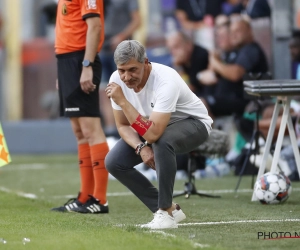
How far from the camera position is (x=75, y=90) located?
748cm

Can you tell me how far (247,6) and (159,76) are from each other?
22.6ft

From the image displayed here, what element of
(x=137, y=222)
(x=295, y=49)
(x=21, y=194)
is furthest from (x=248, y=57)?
(x=137, y=222)

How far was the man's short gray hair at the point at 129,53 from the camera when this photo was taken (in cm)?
604

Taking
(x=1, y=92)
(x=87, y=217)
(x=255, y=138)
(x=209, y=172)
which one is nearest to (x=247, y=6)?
(x=209, y=172)

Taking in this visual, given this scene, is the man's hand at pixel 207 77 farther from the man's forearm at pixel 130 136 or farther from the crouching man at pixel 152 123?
the man's forearm at pixel 130 136

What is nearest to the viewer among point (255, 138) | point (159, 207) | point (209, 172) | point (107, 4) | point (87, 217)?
point (159, 207)

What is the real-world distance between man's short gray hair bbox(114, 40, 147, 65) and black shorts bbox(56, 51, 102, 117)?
1.40m

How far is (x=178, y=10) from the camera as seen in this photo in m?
14.0

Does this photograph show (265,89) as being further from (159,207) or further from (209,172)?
(209,172)

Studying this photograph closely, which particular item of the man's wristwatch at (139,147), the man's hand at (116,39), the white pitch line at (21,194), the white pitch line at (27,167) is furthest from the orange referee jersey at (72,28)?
the man's hand at (116,39)

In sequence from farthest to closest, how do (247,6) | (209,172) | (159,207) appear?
1. (247,6)
2. (209,172)
3. (159,207)

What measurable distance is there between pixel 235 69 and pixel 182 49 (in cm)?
131

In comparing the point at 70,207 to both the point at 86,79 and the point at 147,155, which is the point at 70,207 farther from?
the point at 147,155

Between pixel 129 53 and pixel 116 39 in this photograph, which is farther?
pixel 116 39
